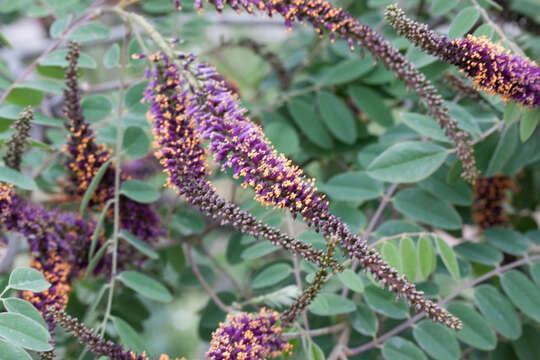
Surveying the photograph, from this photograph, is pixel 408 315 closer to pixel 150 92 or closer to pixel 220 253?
pixel 150 92

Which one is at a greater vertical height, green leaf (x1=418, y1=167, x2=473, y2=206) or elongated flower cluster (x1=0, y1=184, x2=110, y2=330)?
green leaf (x1=418, y1=167, x2=473, y2=206)

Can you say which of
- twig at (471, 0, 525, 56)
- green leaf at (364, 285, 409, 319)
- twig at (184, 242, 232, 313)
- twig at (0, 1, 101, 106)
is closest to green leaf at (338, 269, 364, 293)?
green leaf at (364, 285, 409, 319)

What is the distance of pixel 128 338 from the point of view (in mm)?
801

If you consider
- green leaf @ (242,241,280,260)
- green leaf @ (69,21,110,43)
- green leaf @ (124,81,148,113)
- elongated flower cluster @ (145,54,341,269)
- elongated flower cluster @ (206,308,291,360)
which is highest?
green leaf @ (69,21,110,43)

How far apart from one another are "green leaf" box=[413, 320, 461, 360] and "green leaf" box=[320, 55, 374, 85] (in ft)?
1.85

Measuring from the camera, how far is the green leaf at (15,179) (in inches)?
30.5

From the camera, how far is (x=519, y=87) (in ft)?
2.26

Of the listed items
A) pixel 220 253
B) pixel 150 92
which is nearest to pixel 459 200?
pixel 150 92

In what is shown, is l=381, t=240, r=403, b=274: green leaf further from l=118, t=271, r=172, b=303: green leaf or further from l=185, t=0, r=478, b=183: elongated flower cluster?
l=118, t=271, r=172, b=303: green leaf

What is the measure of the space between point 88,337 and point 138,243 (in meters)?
0.26

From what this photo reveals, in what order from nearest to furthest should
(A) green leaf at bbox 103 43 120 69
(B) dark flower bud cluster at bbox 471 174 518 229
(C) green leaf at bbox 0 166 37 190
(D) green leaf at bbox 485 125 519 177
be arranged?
(C) green leaf at bbox 0 166 37 190, (D) green leaf at bbox 485 125 519 177, (A) green leaf at bbox 103 43 120 69, (B) dark flower bud cluster at bbox 471 174 518 229

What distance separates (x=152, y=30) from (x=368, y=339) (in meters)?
0.63

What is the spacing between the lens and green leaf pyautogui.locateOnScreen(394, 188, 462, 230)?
956 mm

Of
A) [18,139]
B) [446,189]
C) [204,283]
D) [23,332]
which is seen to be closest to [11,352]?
[23,332]
